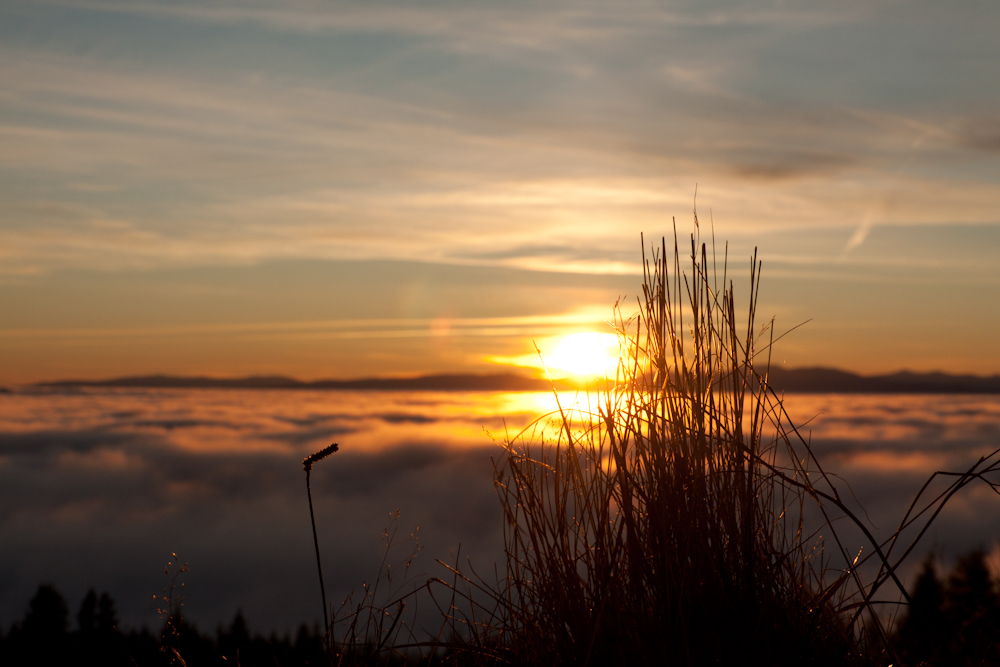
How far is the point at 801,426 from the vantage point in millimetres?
2695

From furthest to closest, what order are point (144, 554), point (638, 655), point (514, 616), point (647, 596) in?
point (144, 554)
point (514, 616)
point (647, 596)
point (638, 655)

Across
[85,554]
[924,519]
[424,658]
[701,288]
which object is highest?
[701,288]

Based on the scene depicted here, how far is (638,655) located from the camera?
2.14 meters

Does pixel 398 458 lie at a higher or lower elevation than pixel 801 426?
→ lower

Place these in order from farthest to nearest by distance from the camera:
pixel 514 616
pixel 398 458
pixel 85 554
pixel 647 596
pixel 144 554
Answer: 1. pixel 398 458
2. pixel 85 554
3. pixel 144 554
4. pixel 514 616
5. pixel 647 596

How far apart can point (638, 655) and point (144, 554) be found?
109m

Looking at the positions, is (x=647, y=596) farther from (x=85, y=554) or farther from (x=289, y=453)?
(x=289, y=453)

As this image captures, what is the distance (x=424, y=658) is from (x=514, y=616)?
0.36 meters

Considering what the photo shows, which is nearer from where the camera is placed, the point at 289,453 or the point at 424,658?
the point at 424,658

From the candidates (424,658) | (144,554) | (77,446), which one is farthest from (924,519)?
(77,446)

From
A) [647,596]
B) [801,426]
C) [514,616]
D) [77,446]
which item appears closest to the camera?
[647,596]

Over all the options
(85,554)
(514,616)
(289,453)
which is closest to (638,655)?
(514,616)

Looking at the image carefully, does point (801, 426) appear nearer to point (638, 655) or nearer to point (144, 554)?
point (638, 655)

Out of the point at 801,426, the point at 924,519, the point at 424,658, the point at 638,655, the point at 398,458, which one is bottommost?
the point at 398,458
